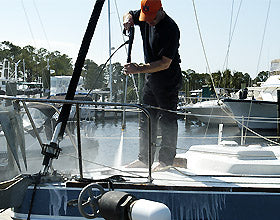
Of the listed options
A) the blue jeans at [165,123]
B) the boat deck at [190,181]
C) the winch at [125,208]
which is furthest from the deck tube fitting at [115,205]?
the blue jeans at [165,123]

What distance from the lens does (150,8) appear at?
384 centimetres

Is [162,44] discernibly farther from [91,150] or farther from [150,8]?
[91,150]

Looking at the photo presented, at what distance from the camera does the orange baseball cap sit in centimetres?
384

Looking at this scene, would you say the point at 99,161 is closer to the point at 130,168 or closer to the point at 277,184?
the point at 130,168

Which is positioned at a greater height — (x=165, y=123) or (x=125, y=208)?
(x=165, y=123)

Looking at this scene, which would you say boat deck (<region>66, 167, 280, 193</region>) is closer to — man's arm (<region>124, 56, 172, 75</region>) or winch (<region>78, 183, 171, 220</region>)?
winch (<region>78, 183, 171, 220</region>)

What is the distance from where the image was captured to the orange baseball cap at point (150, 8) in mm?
3836

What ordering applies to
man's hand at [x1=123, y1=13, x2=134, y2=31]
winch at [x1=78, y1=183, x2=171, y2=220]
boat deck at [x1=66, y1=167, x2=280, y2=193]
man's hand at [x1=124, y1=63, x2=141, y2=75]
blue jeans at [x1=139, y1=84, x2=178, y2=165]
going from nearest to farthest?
winch at [x1=78, y1=183, x2=171, y2=220], boat deck at [x1=66, y1=167, x2=280, y2=193], man's hand at [x1=124, y1=63, x2=141, y2=75], blue jeans at [x1=139, y1=84, x2=178, y2=165], man's hand at [x1=123, y1=13, x2=134, y2=31]

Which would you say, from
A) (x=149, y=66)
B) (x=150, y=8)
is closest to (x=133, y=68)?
(x=149, y=66)

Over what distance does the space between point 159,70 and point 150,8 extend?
0.60 m

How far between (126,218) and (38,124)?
4.41 ft

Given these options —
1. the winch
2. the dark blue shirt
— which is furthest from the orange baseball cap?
the winch

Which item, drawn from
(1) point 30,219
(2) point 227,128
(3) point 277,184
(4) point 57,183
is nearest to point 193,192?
(3) point 277,184

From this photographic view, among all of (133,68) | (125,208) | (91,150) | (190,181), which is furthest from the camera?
(91,150)
